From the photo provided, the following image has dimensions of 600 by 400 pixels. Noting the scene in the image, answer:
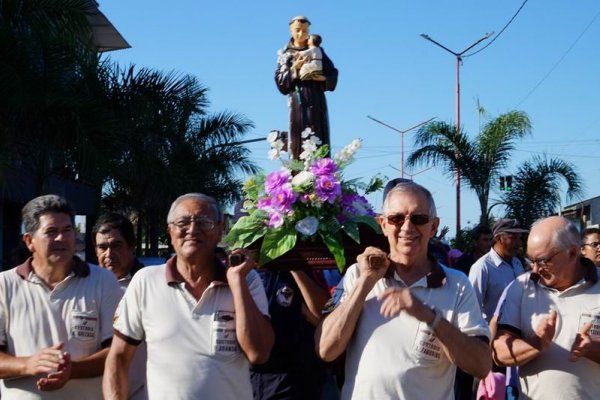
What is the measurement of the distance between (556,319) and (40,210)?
2.49m

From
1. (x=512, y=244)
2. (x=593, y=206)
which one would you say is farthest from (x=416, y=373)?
(x=593, y=206)

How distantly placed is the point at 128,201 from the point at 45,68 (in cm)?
1231

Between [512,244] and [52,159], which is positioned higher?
Result: [52,159]

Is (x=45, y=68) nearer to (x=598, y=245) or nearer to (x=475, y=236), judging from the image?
(x=475, y=236)

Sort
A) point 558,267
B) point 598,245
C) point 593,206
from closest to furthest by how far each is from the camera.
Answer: point 558,267, point 598,245, point 593,206

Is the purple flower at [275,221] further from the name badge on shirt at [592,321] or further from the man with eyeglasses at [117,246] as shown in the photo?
the name badge on shirt at [592,321]

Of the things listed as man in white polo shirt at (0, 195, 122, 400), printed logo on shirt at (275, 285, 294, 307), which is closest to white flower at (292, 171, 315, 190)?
printed logo on shirt at (275, 285, 294, 307)

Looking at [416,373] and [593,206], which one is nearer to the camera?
[416,373]

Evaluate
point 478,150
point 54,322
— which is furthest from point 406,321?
point 478,150

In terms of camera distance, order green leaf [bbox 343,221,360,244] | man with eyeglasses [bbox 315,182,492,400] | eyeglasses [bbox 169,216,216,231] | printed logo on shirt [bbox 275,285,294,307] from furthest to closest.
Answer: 1. printed logo on shirt [bbox 275,285,294,307]
2. green leaf [bbox 343,221,360,244]
3. eyeglasses [bbox 169,216,216,231]
4. man with eyeglasses [bbox 315,182,492,400]

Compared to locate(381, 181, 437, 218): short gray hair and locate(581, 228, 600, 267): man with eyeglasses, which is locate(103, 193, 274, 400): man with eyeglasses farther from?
locate(581, 228, 600, 267): man with eyeglasses

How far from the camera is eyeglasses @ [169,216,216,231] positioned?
149 inches

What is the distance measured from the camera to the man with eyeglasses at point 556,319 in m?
3.86

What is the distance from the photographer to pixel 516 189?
19688 millimetres
